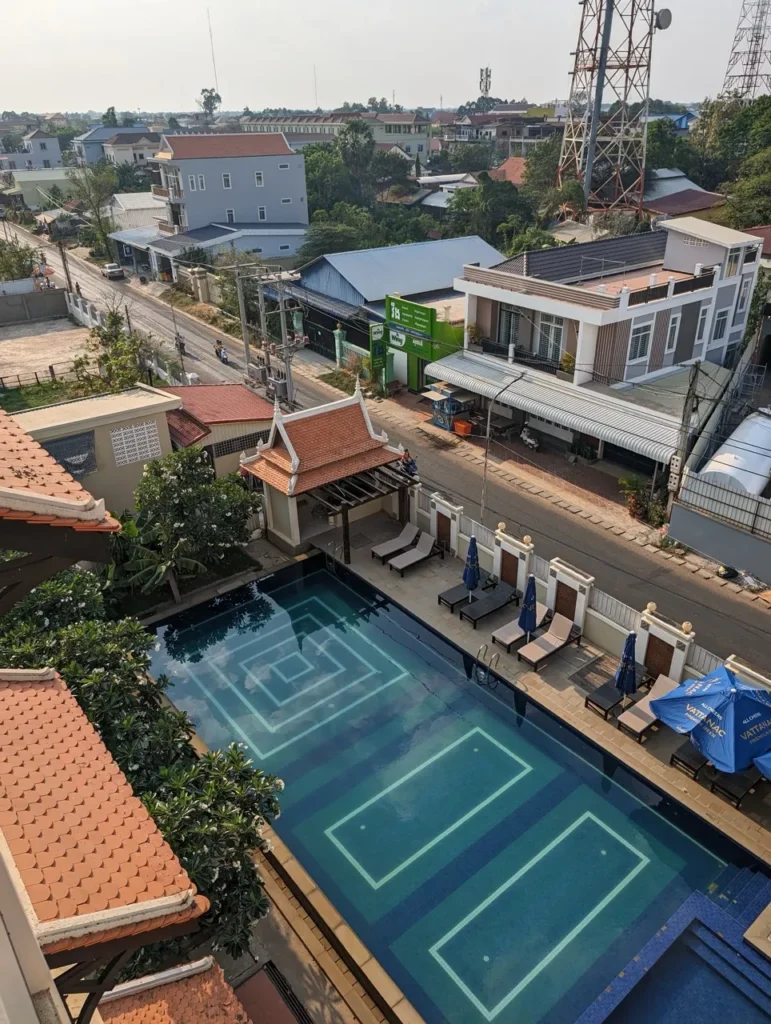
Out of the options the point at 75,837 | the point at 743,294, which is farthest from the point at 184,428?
the point at 743,294

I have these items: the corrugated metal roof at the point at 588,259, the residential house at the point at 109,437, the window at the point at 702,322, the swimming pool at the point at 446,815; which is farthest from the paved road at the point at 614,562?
the window at the point at 702,322

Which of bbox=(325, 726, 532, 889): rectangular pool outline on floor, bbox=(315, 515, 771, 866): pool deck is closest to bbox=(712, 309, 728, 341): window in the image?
bbox=(315, 515, 771, 866): pool deck

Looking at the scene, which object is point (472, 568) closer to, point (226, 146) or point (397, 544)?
point (397, 544)

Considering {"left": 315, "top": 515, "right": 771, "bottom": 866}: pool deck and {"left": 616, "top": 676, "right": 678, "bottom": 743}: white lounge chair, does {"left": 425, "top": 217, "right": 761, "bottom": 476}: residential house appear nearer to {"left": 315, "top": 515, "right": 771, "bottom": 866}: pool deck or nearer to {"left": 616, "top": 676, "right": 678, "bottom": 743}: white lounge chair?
{"left": 315, "top": 515, "right": 771, "bottom": 866}: pool deck

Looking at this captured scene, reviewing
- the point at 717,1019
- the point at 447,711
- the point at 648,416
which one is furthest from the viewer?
the point at 648,416

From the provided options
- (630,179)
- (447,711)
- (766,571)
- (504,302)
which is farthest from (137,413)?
(630,179)

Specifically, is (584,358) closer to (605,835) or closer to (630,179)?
(605,835)

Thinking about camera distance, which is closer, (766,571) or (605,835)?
(605,835)
